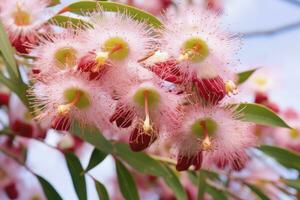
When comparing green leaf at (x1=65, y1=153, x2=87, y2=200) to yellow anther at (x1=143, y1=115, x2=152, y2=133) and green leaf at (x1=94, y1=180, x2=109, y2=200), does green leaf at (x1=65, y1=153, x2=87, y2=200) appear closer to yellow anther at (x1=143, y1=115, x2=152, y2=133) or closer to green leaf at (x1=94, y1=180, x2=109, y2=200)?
green leaf at (x1=94, y1=180, x2=109, y2=200)

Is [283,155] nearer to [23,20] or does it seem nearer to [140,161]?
[140,161]

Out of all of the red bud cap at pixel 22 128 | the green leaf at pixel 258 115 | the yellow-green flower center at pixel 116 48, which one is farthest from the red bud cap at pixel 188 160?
the red bud cap at pixel 22 128

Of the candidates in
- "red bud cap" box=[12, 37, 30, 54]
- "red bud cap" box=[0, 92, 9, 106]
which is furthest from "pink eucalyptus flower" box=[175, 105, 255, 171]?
"red bud cap" box=[0, 92, 9, 106]

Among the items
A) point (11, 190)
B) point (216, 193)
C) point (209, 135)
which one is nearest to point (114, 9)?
point (209, 135)

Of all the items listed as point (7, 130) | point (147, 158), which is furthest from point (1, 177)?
point (147, 158)

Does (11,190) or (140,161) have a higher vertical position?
(140,161)

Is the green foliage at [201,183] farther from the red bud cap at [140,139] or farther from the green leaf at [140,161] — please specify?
the red bud cap at [140,139]

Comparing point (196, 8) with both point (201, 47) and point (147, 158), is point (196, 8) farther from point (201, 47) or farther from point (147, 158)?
point (147, 158)
